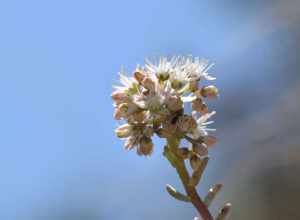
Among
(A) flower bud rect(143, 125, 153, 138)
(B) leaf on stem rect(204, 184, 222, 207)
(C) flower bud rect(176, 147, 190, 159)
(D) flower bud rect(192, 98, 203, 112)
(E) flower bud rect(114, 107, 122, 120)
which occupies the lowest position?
(B) leaf on stem rect(204, 184, 222, 207)

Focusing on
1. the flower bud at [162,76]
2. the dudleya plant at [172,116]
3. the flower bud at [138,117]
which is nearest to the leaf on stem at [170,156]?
the dudleya plant at [172,116]

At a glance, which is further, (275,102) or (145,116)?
(275,102)

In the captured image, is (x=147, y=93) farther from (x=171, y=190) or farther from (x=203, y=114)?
(x=171, y=190)

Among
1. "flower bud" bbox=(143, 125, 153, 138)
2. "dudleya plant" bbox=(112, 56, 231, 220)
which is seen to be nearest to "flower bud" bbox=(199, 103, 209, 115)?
"dudleya plant" bbox=(112, 56, 231, 220)

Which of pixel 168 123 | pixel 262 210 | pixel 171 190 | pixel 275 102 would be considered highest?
pixel 275 102

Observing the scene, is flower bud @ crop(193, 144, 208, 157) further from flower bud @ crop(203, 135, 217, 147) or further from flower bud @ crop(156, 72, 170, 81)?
flower bud @ crop(156, 72, 170, 81)

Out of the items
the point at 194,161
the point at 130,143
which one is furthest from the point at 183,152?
the point at 130,143

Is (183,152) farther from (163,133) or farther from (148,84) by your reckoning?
(148,84)

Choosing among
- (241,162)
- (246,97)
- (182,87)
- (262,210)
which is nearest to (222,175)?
(241,162)
